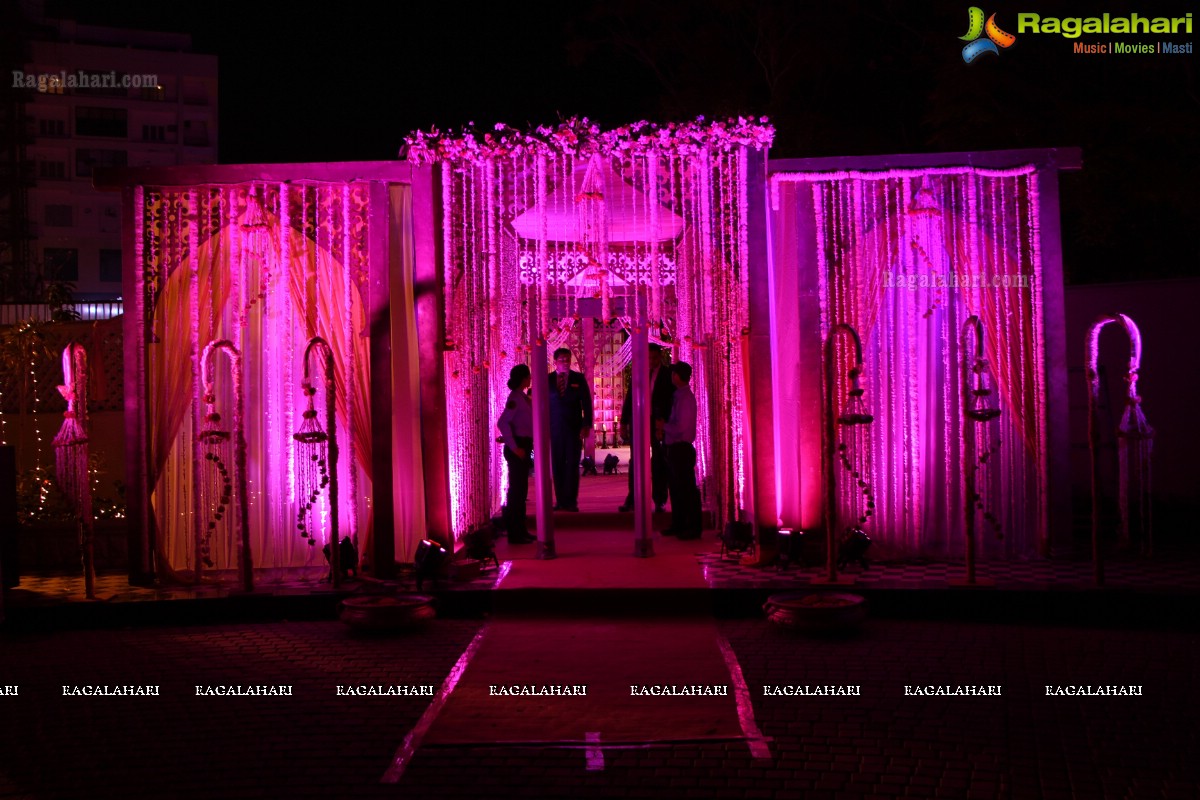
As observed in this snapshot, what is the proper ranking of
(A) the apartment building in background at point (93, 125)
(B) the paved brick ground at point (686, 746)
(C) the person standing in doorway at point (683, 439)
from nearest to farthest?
(B) the paved brick ground at point (686, 746)
(C) the person standing in doorway at point (683, 439)
(A) the apartment building in background at point (93, 125)

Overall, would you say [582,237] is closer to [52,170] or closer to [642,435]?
[642,435]

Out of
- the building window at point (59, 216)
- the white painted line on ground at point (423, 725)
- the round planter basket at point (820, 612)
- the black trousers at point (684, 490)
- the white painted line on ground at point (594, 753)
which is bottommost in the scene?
the white painted line on ground at point (594, 753)

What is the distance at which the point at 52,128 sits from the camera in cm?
3575

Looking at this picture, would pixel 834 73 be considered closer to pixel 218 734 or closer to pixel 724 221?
pixel 724 221

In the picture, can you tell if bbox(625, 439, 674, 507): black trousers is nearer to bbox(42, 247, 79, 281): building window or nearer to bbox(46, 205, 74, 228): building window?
bbox(42, 247, 79, 281): building window

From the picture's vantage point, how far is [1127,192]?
454 inches

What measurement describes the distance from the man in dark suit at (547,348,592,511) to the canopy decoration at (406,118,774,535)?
0.71 metres

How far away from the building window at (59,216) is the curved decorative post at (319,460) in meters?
32.2

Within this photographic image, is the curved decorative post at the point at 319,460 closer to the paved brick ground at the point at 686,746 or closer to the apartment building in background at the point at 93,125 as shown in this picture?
the paved brick ground at the point at 686,746

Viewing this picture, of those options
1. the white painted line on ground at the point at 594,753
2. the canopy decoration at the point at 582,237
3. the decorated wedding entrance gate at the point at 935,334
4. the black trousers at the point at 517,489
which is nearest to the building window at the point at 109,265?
the canopy decoration at the point at 582,237

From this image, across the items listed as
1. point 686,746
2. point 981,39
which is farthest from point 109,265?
point 686,746

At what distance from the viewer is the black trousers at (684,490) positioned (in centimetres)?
847

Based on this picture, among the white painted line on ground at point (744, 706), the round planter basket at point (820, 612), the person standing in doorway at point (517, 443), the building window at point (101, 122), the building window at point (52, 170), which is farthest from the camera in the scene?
the building window at point (101, 122)

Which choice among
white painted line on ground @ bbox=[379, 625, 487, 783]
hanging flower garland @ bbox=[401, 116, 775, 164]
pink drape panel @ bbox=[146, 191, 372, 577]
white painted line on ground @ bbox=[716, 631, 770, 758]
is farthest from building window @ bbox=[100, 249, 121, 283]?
white painted line on ground @ bbox=[716, 631, 770, 758]
